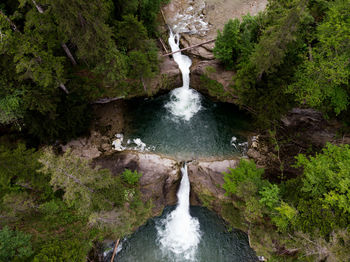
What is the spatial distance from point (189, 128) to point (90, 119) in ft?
39.2

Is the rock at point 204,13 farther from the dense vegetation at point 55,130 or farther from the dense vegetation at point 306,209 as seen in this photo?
the dense vegetation at point 306,209

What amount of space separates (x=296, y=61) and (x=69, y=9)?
1969 cm

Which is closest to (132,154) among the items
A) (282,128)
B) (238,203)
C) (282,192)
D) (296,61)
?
(238,203)

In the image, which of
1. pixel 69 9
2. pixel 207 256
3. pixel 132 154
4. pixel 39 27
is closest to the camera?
pixel 69 9

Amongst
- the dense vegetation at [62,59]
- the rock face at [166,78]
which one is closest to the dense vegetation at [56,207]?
the dense vegetation at [62,59]

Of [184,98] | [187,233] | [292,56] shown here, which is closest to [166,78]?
[184,98]

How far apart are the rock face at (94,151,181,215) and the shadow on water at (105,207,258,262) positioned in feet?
8.50

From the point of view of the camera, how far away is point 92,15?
1462 cm

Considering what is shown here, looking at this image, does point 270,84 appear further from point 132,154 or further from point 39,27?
point 39,27

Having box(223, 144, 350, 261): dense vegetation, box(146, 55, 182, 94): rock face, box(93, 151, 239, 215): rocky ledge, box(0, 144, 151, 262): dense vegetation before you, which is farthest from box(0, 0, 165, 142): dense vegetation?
box(223, 144, 350, 261): dense vegetation

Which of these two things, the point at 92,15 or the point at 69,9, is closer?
the point at 69,9

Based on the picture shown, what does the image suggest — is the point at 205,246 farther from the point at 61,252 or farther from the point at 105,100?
the point at 105,100

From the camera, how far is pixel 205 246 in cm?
1828

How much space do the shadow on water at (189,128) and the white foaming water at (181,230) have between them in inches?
134
